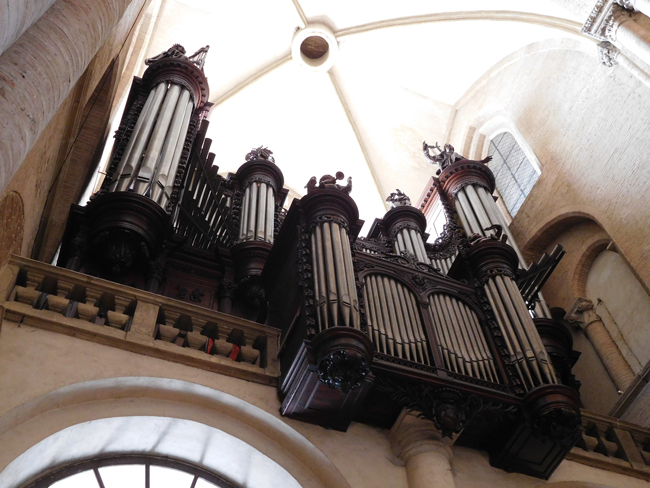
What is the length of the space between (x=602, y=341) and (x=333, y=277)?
5.41 metres

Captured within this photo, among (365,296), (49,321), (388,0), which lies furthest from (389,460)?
(388,0)

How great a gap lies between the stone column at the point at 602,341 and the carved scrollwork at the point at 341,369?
212 inches

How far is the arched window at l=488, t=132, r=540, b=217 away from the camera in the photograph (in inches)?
531

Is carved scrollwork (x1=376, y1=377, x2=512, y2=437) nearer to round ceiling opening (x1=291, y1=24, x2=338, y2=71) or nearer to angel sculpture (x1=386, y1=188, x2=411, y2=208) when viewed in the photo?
angel sculpture (x1=386, y1=188, x2=411, y2=208)

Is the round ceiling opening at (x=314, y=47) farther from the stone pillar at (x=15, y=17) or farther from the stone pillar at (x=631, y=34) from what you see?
the stone pillar at (x=15, y=17)

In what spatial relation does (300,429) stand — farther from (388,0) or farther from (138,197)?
(388,0)

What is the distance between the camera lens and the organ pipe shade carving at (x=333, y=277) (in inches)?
226

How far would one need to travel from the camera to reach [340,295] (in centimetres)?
595

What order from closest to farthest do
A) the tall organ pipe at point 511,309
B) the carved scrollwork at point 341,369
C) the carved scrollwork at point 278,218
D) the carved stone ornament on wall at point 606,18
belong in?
the carved scrollwork at point 341,369
the tall organ pipe at point 511,309
the carved scrollwork at point 278,218
the carved stone ornament on wall at point 606,18

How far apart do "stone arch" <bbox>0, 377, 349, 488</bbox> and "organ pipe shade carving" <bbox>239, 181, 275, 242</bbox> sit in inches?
141

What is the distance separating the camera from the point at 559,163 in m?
12.1

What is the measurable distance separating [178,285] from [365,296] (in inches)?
91.3

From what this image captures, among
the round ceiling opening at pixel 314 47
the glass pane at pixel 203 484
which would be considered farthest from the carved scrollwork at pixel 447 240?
the round ceiling opening at pixel 314 47

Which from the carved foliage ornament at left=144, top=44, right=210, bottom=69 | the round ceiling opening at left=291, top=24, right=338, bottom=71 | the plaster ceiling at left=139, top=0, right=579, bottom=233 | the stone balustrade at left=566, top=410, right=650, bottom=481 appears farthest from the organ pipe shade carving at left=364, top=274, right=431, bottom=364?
the round ceiling opening at left=291, top=24, right=338, bottom=71
